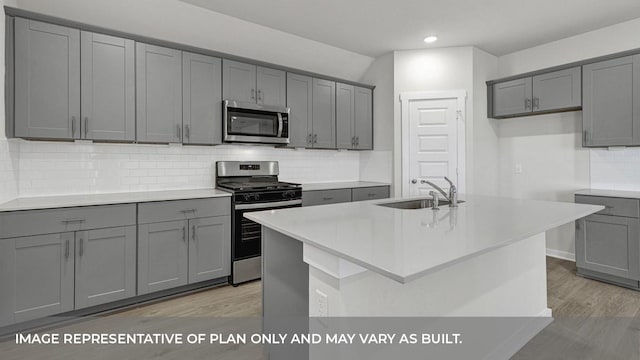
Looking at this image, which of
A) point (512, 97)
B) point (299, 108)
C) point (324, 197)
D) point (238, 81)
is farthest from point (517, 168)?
point (238, 81)

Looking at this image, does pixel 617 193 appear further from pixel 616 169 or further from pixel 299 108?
pixel 299 108

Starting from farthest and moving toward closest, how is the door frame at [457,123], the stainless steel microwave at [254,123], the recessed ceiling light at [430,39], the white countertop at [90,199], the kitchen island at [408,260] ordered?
the door frame at [457,123] < the recessed ceiling light at [430,39] < the stainless steel microwave at [254,123] < the white countertop at [90,199] < the kitchen island at [408,260]

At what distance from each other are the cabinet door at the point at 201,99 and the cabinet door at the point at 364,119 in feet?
6.65

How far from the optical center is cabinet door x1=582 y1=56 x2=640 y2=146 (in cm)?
323

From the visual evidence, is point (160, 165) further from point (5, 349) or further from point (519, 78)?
point (519, 78)

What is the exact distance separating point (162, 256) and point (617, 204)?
4357 millimetres

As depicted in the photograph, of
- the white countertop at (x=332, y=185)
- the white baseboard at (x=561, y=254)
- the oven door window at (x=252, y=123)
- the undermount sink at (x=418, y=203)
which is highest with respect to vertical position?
the oven door window at (x=252, y=123)

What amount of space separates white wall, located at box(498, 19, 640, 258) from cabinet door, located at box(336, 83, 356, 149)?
6.94ft

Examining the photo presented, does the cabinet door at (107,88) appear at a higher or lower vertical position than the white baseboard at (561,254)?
higher

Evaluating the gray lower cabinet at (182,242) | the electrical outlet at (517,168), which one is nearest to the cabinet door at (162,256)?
the gray lower cabinet at (182,242)

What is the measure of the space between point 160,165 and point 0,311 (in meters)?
1.66

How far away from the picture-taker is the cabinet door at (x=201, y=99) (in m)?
3.21

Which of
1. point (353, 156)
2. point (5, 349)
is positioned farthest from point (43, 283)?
point (353, 156)

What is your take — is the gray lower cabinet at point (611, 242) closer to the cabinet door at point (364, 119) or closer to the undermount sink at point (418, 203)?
the undermount sink at point (418, 203)
